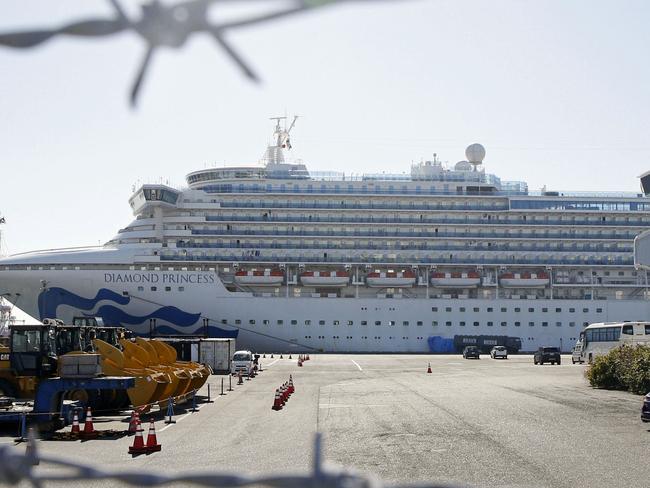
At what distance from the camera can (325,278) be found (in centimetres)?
6412

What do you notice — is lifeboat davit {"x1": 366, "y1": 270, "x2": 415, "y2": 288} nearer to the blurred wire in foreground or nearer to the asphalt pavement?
the asphalt pavement

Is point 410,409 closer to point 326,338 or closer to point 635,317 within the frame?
point 326,338

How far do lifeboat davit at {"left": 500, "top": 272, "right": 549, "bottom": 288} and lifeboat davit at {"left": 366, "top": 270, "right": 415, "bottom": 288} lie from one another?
24.1 ft

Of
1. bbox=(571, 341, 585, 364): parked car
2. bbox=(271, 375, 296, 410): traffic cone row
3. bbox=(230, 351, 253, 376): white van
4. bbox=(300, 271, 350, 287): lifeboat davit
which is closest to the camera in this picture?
bbox=(271, 375, 296, 410): traffic cone row

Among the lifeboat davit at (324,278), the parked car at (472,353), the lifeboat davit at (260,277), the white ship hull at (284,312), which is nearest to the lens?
the parked car at (472,353)

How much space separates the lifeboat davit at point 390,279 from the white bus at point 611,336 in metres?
16.9

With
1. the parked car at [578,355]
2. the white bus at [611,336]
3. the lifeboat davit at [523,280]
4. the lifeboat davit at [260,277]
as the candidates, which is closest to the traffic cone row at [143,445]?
the white bus at [611,336]

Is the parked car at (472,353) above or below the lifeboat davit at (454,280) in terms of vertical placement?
below

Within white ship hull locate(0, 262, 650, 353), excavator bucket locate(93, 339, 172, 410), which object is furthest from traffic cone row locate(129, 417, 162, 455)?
white ship hull locate(0, 262, 650, 353)

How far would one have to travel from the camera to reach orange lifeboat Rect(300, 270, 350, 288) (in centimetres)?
6396

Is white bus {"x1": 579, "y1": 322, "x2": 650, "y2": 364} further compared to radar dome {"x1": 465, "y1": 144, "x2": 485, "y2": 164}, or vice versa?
radar dome {"x1": 465, "y1": 144, "x2": 485, "y2": 164}

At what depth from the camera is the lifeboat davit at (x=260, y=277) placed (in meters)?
63.5

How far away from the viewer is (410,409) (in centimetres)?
2162

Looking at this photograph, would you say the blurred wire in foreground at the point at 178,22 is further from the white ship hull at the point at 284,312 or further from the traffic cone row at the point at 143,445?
the white ship hull at the point at 284,312
